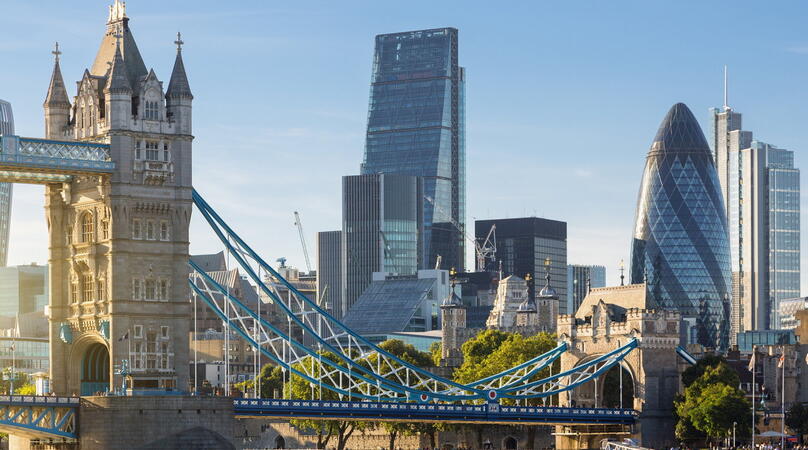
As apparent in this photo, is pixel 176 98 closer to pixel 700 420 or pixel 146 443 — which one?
pixel 146 443

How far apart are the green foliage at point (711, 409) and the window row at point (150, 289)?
57811 millimetres

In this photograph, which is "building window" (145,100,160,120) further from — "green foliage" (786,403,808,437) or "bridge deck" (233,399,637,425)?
"green foliage" (786,403,808,437)

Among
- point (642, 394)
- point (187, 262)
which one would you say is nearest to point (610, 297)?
point (642, 394)

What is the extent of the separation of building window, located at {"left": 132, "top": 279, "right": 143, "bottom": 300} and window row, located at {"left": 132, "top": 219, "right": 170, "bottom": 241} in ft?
A: 10.00

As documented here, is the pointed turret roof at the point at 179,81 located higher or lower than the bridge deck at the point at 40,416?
higher

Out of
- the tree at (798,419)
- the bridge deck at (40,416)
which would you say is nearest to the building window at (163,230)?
the bridge deck at (40,416)

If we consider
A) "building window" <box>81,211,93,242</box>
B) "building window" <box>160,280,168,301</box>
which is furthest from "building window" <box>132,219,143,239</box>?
"building window" <box>160,280,168,301</box>

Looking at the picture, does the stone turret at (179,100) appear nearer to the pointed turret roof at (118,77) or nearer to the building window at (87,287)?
the pointed turret roof at (118,77)

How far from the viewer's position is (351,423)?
645ft

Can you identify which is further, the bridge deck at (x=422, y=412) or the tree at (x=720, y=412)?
the tree at (x=720, y=412)

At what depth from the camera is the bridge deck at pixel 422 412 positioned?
140 meters

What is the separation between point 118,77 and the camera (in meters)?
131

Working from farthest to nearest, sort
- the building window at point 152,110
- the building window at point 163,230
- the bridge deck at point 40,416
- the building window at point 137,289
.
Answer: the building window at point 152,110
the building window at point 163,230
the building window at point 137,289
the bridge deck at point 40,416

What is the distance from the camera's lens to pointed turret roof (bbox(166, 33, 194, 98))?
133 m
